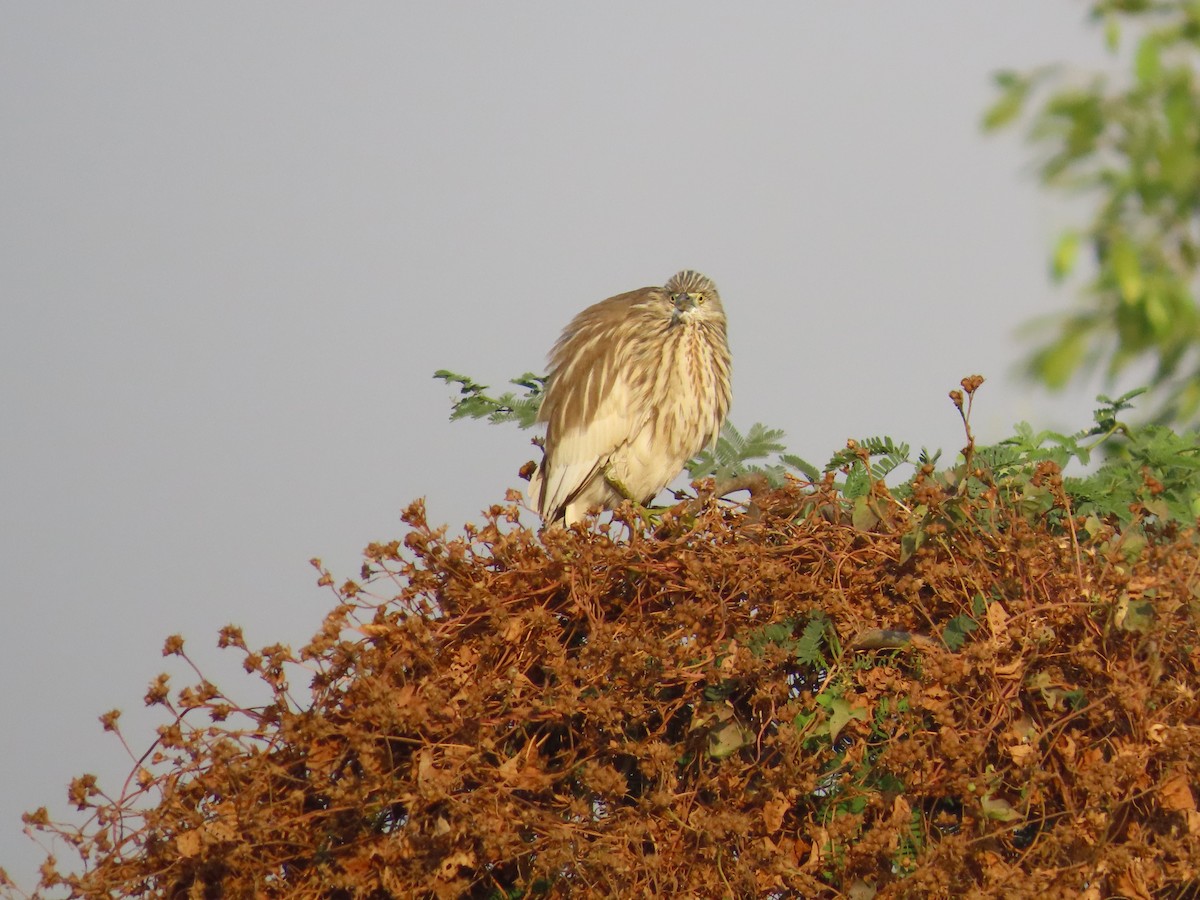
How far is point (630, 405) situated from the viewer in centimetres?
645

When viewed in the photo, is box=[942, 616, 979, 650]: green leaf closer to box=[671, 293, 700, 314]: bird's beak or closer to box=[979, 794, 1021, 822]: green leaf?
box=[979, 794, 1021, 822]: green leaf

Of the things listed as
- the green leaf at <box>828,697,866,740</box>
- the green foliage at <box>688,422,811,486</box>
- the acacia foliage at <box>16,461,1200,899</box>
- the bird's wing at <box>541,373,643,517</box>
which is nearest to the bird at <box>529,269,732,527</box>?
the bird's wing at <box>541,373,643,517</box>

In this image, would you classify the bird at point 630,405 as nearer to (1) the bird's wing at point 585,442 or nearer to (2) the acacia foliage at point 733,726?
(1) the bird's wing at point 585,442

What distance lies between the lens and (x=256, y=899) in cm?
295

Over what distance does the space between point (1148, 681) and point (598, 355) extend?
403cm

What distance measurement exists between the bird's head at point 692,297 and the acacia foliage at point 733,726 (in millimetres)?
3555

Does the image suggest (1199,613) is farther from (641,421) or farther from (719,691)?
(641,421)

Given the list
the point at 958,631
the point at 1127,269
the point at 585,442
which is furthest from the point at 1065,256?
the point at 958,631

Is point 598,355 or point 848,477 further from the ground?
point 598,355

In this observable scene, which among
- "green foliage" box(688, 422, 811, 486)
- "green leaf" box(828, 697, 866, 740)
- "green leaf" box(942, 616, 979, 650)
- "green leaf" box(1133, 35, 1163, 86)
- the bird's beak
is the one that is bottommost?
"green leaf" box(828, 697, 866, 740)

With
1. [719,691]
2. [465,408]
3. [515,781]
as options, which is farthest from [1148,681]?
[465,408]

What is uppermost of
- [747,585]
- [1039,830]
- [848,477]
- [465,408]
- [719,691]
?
[465,408]

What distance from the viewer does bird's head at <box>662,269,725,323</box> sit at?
6684 mm

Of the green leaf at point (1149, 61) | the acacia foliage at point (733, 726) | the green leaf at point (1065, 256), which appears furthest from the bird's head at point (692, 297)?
the acacia foliage at point (733, 726)
